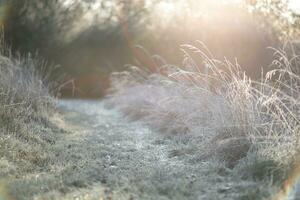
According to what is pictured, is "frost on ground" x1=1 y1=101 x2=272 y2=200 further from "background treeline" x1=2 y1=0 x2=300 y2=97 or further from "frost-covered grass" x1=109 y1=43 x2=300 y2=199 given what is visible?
"background treeline" x1=2 y1=0 x2=300 y2=97

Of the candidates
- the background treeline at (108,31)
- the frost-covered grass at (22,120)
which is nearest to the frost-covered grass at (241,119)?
the frost-covered grass at (22,120)

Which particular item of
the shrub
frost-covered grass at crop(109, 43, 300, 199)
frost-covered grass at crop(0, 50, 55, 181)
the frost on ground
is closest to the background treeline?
the shrub

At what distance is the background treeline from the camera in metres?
12.1

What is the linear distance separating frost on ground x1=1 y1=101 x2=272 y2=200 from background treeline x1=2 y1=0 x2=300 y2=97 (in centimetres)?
481

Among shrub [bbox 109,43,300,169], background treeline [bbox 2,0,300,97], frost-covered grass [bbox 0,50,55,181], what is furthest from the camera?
background treeline [bbox 2,0,300,97]

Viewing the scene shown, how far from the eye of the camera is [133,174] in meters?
4.74

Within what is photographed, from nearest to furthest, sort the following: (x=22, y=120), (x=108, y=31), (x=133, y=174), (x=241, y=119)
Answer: (x=133, y=174) → (x=241, y=119) → (x=22, y=120) → (x=108, y=31)

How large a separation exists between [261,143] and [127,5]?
1177cm

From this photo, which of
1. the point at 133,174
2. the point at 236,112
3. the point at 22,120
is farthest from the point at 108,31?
the point at 133,174

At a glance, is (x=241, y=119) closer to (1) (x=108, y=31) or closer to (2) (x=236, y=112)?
(2) (x=236, y=112)

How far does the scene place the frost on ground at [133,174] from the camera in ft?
13.6

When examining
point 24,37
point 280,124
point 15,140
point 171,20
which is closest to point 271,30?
point 280,124

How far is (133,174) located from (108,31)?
12843 millimetres

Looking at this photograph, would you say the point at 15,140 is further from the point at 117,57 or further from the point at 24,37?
the point at 117,57
